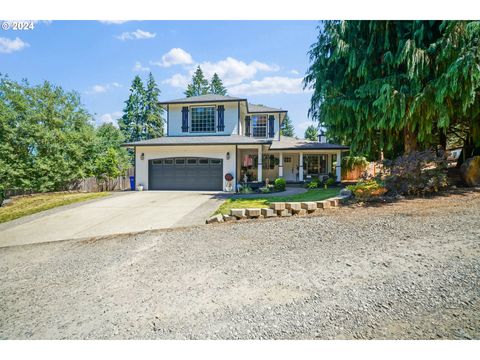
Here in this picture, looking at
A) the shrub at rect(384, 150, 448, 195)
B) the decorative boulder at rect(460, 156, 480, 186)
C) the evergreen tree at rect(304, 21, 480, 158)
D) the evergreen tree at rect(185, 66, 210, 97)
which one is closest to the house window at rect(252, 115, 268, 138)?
the evergreen tree at rect(304, 21, 480, 158)

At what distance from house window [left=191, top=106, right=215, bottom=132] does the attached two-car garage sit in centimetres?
265

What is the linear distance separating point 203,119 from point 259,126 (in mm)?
4192

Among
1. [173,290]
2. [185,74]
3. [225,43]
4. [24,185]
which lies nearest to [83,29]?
[185,74]

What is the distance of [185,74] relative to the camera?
14.5 feet

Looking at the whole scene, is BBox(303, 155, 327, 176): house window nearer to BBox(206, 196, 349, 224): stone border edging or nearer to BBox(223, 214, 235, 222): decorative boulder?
BBox(206, 196, 349, 224): stone border edging

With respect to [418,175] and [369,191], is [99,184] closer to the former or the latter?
[369,191]

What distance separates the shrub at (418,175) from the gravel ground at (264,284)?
1678 millimetres

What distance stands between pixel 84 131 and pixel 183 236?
40.5ft

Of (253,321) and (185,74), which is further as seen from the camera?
(185,74)

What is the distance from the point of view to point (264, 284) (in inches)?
96.2

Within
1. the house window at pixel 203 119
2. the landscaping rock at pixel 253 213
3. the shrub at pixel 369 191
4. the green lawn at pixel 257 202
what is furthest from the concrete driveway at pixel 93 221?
the house window at pixel 203 119

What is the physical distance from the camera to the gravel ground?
6.31 feet

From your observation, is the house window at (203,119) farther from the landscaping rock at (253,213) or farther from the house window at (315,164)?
the landscaping rock at (253,213)
